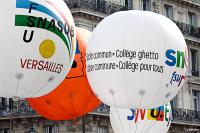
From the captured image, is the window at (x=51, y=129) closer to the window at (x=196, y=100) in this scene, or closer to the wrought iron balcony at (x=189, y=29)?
the window at (x=196, y=100)

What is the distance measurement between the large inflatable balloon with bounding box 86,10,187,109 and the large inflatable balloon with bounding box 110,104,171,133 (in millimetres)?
1843

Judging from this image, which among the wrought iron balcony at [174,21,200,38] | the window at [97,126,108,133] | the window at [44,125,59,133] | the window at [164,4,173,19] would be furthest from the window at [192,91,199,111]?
the window at [44,125,59,133]

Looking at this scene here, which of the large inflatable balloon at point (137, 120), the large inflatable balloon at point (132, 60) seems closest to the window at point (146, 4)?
the large inflatable balloon at point (137, 120)

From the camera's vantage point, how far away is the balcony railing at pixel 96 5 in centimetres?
2805

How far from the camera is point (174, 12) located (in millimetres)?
34375

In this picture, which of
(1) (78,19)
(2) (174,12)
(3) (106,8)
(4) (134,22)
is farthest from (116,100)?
(2) (174,12)

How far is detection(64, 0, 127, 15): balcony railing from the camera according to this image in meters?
28.0

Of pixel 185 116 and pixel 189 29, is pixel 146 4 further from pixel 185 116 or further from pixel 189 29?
pixel 185 116

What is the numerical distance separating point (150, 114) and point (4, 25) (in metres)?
4.30

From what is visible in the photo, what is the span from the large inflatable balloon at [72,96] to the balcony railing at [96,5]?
18016 mm

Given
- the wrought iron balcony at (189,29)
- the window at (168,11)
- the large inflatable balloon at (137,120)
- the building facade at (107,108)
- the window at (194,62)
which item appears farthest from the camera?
the window at (194,62)

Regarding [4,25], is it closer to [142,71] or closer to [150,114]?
[142,71]

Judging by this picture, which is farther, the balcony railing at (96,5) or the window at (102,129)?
the window at (102,129)

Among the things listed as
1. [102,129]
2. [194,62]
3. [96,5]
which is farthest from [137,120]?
[194,62]
